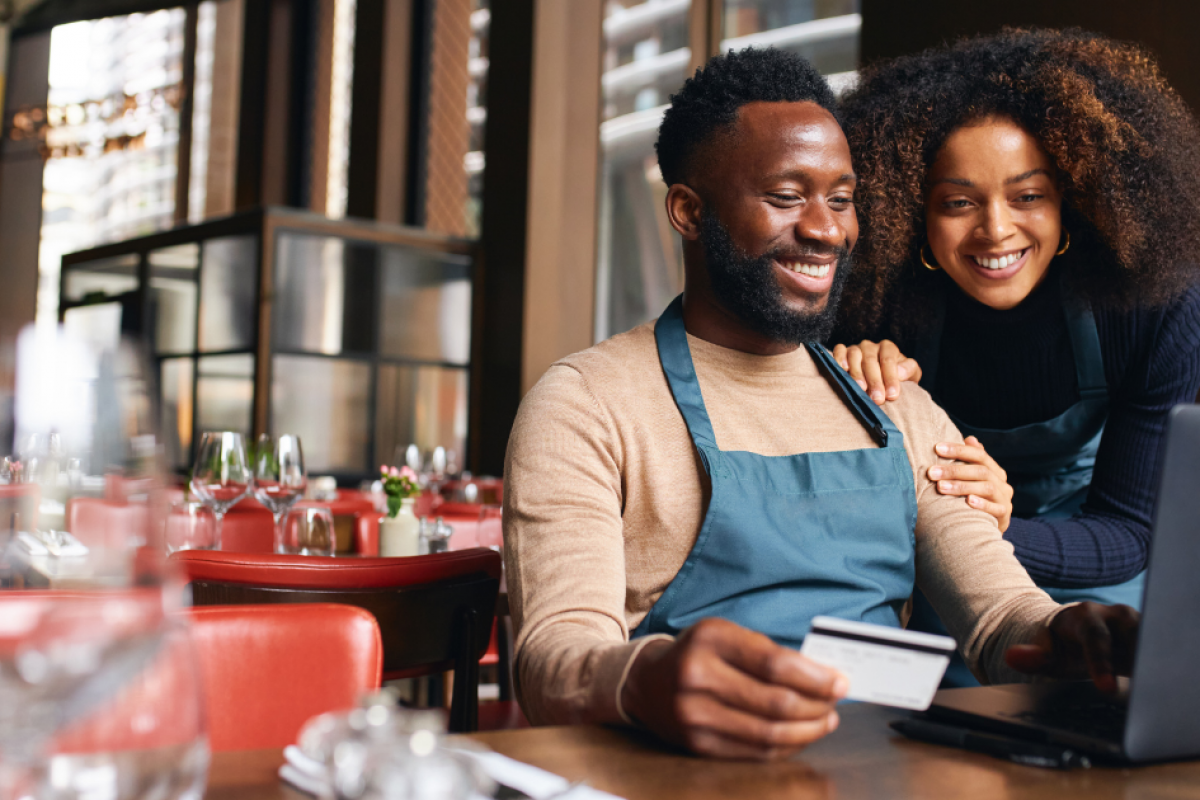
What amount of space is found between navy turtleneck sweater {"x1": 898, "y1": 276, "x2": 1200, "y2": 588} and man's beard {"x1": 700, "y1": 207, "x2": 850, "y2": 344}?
551 mm

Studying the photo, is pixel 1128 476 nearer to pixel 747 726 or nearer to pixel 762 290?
pixel 762 290

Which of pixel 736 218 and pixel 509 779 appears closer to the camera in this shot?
pixel 509 779

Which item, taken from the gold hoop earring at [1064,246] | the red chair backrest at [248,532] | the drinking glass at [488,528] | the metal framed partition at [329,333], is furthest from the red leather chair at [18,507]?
the metal framed partition at [329,333]

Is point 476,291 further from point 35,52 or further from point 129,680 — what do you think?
point 35,52

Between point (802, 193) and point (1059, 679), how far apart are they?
667 millimetres

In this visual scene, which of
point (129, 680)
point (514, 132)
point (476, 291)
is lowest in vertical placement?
point (129, 680)

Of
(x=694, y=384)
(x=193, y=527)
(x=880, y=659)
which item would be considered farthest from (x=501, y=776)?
(x=193, y=527)

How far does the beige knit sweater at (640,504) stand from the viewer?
1.08 m

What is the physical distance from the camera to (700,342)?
1448mm

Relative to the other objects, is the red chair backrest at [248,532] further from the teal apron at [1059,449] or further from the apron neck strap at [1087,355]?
the apron neck strap at [1087,355]

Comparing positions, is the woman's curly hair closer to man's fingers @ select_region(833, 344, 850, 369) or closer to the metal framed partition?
man's fingers @ select_region(833, 344, 850, 369)

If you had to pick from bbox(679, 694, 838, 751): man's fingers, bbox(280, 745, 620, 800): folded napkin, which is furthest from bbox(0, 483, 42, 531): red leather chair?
bbox(679, 694, 838, 751): man's fingers

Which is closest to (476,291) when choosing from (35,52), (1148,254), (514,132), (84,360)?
Result: (514,132)

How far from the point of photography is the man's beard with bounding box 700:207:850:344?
4.59ft
